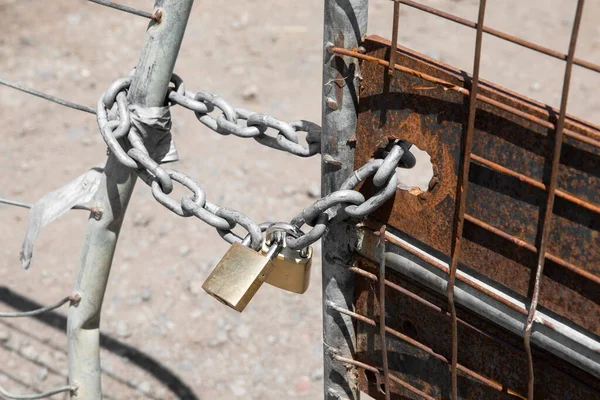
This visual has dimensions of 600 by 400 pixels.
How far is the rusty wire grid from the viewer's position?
0.96 metres

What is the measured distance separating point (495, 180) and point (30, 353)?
7.40 feet

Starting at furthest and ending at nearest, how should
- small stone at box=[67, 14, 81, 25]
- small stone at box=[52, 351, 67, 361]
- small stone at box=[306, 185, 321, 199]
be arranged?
small stone at box=[67, 14, 81, 25], small stone at box=[306, 185, 321, 199], small stone at box=[52, 351, 67, 361]

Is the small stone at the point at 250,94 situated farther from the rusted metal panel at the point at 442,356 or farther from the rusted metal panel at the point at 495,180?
the rusted metal panel at the point at 495,180

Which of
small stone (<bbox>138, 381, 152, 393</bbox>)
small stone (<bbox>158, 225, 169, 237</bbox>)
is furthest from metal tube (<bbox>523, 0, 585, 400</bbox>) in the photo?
small stone (<bbox>158, 225, 169, 237</bbox>)

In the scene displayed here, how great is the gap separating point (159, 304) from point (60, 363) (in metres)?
0.45

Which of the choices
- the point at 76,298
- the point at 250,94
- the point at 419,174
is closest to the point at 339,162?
the point at 76,298

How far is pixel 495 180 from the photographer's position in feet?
3.45

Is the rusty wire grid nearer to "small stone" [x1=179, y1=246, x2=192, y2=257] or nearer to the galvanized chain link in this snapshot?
the galvanized chain link

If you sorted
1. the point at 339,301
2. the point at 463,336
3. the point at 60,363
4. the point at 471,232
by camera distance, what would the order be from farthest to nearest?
1. the point at 60,363
2. the point at 339,301
3. the point at 463,336
4. the point at 471,232

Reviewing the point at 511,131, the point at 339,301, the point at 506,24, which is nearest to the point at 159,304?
the point at 339,301

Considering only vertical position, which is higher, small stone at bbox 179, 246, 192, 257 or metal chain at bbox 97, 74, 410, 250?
small stone at bbox 179, 246, 192, 257

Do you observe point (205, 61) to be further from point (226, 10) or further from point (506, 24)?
point (506, 24)

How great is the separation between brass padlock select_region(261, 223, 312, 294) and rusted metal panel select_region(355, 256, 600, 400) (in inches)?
3.8

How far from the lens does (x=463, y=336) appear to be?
1218mm
